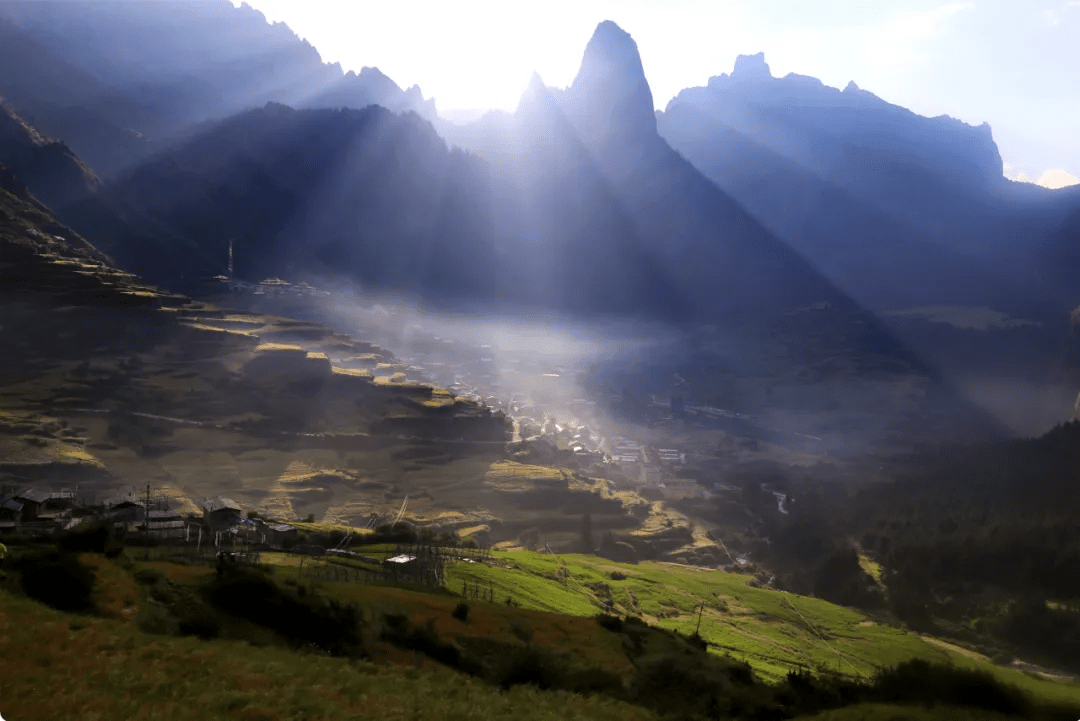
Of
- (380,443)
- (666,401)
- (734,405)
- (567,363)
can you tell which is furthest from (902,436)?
(380,443)

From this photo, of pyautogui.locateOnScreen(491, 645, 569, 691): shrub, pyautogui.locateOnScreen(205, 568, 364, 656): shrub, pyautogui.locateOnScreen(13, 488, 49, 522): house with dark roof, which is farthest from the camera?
pyautogui.locateOnScreen(13, 488, 49, 522): house with dark roof

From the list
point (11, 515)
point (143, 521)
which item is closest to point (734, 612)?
point (143, 521)

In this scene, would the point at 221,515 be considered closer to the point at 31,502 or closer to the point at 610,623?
the point at 31,502

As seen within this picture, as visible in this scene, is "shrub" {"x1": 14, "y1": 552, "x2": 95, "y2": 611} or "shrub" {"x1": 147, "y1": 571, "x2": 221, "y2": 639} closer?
"shrub" {"x1": 147, "y1": 571, "x2": 221, "y2": 639}

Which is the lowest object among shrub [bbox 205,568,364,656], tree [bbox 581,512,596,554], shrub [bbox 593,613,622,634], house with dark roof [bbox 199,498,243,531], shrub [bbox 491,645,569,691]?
tree [bbox 581,512,596,554]

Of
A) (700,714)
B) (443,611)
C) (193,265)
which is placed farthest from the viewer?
(193,265)

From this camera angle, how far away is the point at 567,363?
197m

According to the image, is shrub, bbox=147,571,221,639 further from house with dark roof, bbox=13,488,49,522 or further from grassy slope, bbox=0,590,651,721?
house with dark roof, bbox=13,488,49,522

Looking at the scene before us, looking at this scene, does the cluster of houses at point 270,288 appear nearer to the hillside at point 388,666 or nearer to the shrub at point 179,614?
the hillside at point 388,666

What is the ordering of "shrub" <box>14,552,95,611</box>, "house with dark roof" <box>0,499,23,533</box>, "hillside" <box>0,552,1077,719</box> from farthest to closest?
"house with dark roof" <box>0,499,23,533</box>, "shrub" <box>14,552,95,611</box>, "hillside" <box>0,552,1077,719</box>

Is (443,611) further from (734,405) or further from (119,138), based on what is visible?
(119,138)

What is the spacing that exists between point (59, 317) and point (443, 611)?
3641 inches

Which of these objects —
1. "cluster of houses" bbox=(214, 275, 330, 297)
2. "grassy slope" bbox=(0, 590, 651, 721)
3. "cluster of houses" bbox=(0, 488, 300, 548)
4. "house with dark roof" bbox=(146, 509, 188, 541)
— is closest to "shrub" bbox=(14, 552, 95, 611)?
"grassy slope" bbox=(0, 590, 651, 721)

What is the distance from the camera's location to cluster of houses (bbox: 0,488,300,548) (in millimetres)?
47312
